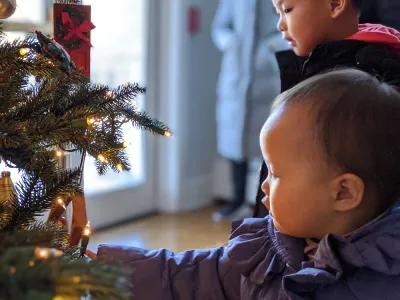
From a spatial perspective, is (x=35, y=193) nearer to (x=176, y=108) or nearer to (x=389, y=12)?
(x=389, y=12)

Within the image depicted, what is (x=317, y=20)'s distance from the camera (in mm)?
1130

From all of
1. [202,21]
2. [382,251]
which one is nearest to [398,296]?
[382,251]

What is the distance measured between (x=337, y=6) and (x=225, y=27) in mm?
1553

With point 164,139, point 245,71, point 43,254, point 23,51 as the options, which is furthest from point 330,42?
point 164,139

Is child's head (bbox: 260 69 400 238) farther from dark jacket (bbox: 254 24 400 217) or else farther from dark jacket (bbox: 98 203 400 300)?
dark jacket (bbox: 254 24 400 217)

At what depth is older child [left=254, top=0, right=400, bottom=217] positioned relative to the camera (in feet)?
3.43

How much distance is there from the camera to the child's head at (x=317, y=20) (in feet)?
3.69

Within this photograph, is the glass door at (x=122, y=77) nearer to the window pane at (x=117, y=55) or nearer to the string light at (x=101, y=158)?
the window pane at (x=117, y=55)

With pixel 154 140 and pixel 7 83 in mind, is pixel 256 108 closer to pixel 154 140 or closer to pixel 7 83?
pixel 154 140

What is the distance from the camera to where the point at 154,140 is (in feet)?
9.18

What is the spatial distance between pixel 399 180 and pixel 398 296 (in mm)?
166

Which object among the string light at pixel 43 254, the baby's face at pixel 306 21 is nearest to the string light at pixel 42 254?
the string light at pixel 43 254

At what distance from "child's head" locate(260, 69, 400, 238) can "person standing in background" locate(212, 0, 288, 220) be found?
171 cm

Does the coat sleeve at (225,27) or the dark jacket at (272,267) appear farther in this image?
the coat sleeve at (225,27)
